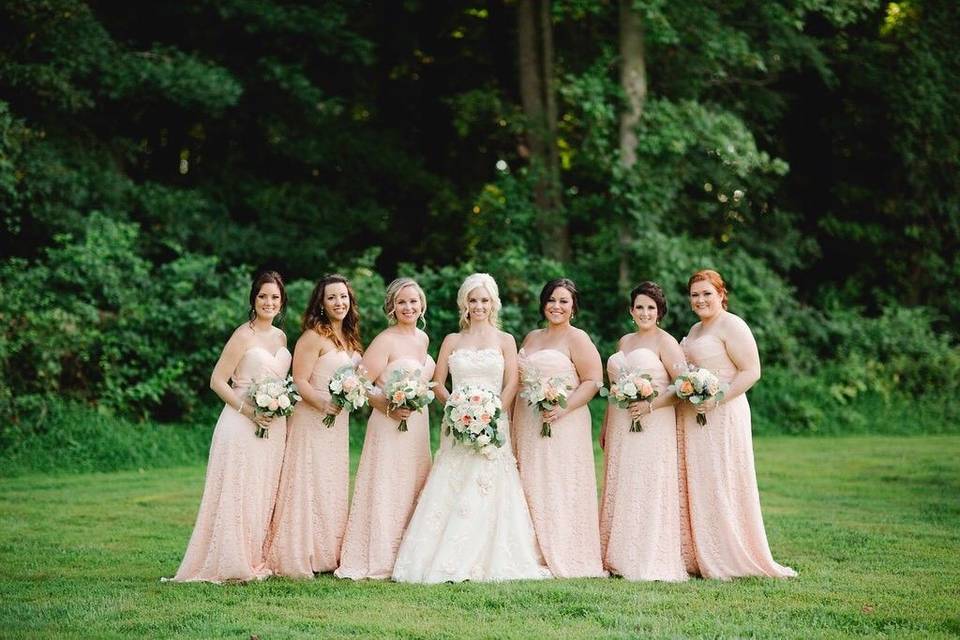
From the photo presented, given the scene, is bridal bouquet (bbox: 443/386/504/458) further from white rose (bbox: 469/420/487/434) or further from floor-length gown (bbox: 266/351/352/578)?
floor-length gown (bbox: 266/351/352/578)

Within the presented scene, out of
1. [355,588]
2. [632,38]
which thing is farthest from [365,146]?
[355,588]

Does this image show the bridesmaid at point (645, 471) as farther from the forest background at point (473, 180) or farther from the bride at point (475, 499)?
the forest background at point (473, 180)

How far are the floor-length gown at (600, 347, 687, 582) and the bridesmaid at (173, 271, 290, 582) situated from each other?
7.82ft

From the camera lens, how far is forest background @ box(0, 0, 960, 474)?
15.4 m

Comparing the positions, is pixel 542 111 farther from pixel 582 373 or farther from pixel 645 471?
pixel 645 471

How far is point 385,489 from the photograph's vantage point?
8.12 m

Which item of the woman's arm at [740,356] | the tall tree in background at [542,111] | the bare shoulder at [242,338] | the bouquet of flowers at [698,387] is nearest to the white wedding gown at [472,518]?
the bouquet of flowers at [698,387]

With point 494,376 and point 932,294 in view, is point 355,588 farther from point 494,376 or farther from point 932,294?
point 932,294

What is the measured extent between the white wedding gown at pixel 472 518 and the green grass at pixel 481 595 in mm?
265

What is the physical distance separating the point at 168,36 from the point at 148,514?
10.9 metres

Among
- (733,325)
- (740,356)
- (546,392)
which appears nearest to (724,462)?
(740,356)

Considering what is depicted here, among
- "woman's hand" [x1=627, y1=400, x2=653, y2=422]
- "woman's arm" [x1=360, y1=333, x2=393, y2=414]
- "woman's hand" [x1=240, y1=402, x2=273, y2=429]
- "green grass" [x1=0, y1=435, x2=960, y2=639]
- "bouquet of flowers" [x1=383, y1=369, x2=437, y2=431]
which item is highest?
"woman's arm" [x1=360, y1=333, x2=393, y2=414]

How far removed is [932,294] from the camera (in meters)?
21.6

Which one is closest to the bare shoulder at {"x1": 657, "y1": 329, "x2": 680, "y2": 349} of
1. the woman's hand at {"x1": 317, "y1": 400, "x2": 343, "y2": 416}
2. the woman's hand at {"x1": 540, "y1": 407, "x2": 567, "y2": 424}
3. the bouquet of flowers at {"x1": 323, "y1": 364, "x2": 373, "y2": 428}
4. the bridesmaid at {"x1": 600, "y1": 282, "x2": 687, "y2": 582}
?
the bridesmaid at {"x1": 600, "y1": 282, "x2": 687, "y2": 582}
